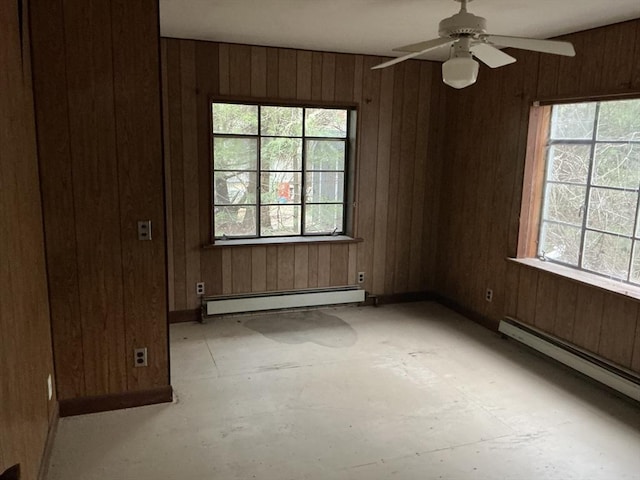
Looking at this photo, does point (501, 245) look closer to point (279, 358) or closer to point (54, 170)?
point (279, 358)

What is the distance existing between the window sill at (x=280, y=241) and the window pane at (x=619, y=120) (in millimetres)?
2311

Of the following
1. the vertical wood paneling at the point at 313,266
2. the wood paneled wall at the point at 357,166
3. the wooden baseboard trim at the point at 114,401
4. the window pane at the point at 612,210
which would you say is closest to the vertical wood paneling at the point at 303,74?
the wood paneled wall at the point at 357,166

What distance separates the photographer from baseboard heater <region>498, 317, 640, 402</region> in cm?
336

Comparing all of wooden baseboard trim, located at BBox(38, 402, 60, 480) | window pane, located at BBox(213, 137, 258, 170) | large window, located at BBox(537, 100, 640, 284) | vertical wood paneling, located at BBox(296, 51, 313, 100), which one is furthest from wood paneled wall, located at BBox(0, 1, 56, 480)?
large window, located at BBox(537, 100, 640, 284)

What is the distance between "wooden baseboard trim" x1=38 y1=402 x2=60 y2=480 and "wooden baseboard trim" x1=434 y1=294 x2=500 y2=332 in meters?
3.50

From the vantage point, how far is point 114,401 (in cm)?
311

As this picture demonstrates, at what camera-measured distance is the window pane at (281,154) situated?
470cm

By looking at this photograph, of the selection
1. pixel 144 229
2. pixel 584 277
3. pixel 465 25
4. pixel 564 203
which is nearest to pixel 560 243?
pixel 564 203

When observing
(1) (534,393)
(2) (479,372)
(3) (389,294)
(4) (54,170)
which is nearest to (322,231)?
(3) (389,294)

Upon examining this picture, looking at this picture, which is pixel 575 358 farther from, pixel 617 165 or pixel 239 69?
pixel 239 69

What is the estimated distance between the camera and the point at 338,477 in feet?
8.29

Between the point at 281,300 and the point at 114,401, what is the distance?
2.01 m

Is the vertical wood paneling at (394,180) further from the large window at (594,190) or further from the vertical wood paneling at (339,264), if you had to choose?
the large window at (594,190)

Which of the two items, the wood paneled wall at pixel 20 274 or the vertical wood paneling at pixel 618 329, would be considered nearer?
the wood paneled wall at pixel 20 274
